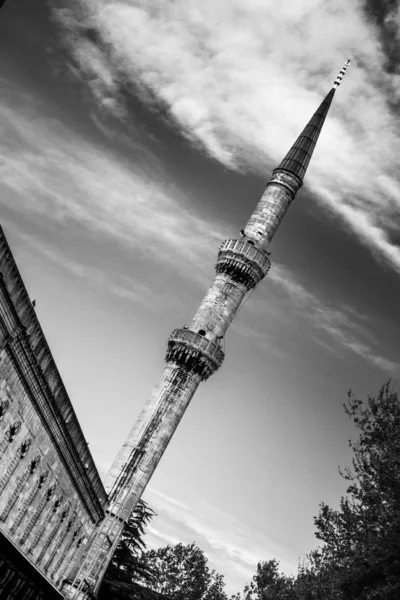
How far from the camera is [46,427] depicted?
1819 cm

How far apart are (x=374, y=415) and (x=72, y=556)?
1511 cm

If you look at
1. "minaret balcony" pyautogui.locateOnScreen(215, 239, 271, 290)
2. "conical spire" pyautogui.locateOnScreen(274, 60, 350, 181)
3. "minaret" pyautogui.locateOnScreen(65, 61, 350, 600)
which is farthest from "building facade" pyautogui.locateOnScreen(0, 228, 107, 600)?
"conical spire" pyautogui.locateOnScreen(274, 60, 350, 181)

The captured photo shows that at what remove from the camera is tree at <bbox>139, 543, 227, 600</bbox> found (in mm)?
54844

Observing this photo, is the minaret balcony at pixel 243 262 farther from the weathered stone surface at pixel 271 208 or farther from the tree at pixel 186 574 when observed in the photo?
the tree at pixel 186 574

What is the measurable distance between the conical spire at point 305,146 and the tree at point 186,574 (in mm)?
39322

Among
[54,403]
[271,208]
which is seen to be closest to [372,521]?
[54,403]

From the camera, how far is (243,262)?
34312mm

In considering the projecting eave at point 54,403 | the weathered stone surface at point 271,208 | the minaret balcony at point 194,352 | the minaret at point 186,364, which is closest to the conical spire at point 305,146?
the minaret at point 186,364

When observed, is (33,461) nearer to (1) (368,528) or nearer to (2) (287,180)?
(1) (368,528)

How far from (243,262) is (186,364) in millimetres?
7616

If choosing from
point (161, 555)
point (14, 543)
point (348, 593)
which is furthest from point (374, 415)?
point (161, 555)

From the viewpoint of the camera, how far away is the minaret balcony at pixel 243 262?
113 feet

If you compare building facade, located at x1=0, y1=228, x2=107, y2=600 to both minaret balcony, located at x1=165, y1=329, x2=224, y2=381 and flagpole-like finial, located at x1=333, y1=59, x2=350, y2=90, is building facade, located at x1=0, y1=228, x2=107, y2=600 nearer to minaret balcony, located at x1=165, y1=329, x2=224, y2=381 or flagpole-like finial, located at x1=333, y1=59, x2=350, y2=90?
minaret balcony, located at x1=165, y1=329, x2=224, y2=381

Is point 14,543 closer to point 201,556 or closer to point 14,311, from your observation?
point 14,311
